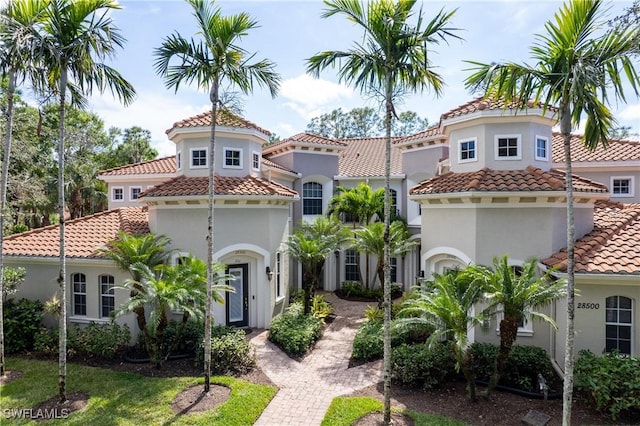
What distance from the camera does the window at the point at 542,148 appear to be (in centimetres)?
1308

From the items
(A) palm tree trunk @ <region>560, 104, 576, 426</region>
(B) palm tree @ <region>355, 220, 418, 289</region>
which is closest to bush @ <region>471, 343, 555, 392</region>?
(A) palm tree trunk @ <region>560, 104, 576, 426</region>

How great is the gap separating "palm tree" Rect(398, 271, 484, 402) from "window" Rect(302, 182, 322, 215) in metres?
13.2

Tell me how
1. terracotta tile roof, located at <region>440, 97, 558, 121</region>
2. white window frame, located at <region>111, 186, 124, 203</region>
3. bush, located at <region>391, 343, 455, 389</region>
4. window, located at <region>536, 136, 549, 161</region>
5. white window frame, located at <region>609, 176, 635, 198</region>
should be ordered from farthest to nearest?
1. white window frame, located at <region>111, 186, 124, 203</region>
2. white window frame, located at <region>609, 176, 635, 198</region>
3. window, located at <region>536, 136, 549, 161</region>
4. terracotta tile roof, located at <region>440, 97, 558, 121</region>
5. bush, located at <region>391, 343, 455, 389</region>

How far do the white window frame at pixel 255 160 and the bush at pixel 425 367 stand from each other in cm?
1047

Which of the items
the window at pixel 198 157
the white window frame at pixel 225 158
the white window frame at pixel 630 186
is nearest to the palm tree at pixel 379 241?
the white window frame at pixel 225 158

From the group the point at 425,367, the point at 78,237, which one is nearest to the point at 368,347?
the point at 425,367

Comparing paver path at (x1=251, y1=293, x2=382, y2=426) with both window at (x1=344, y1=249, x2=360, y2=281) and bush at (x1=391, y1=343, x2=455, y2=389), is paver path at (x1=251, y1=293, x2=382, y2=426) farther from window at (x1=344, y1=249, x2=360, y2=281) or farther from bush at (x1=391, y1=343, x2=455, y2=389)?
window at (x1=344, y1=249, x2=360, y2=281)

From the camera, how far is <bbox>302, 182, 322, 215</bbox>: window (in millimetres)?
22359

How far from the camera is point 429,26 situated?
8.48 metres

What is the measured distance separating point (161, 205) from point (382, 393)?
34.7 ft

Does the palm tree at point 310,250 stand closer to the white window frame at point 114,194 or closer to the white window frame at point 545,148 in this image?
the white window frame at point 545,148

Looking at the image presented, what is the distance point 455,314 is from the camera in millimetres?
8711

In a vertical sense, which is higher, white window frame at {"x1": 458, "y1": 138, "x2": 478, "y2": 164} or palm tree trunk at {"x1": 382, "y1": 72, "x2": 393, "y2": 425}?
white window frame at {"x1": 458, "y1": 138, "x2": 478, "y2": 164}

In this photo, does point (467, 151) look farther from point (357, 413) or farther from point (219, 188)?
point (357, 413)
